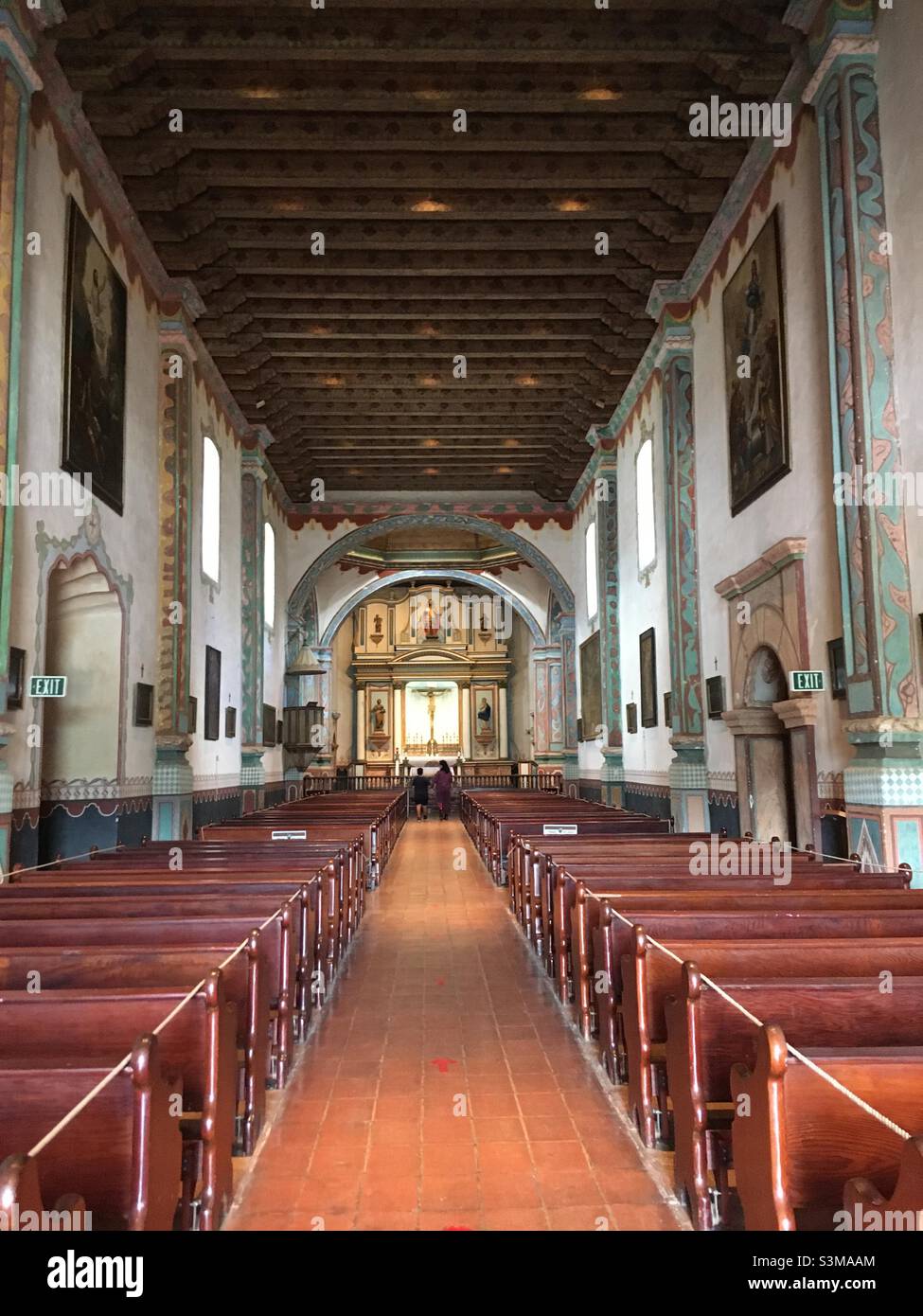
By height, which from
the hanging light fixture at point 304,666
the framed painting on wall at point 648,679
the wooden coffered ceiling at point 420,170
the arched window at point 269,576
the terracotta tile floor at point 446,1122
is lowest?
the terracotta tile floor at point 446,1122

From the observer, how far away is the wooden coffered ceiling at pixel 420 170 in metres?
7.46

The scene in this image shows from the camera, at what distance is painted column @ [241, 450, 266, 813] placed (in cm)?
1475

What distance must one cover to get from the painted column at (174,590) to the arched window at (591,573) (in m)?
8.29

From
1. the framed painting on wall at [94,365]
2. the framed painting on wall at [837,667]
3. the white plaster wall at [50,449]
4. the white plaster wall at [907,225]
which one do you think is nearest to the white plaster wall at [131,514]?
the white plaster wall at [50,449]

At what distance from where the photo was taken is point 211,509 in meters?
13.0

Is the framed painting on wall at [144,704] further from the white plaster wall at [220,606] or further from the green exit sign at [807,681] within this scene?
the green exit sign at [807,681]

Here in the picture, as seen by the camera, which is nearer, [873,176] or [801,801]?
[873,176]

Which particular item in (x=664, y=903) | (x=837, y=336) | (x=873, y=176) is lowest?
(x=664, y=903)

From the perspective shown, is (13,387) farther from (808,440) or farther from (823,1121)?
(823,1121)

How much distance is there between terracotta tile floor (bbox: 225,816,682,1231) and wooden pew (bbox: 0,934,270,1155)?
0.25m
